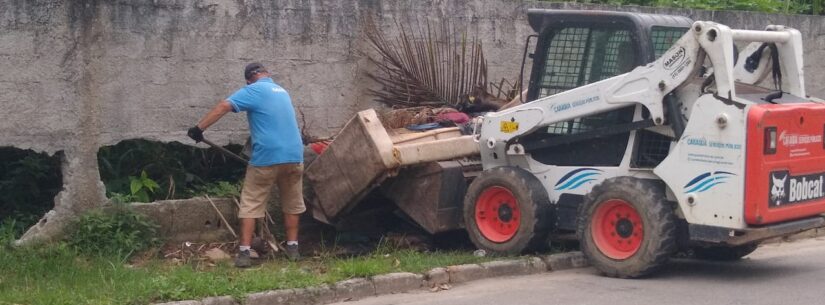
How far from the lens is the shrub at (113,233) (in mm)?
9062

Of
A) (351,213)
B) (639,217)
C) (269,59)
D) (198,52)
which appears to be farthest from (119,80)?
(639,217)

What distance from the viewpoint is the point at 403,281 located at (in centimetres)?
838

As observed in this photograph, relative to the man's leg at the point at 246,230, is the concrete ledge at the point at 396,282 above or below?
below

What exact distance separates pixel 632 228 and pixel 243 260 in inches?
122

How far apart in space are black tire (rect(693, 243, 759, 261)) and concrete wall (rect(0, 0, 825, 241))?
347 cm

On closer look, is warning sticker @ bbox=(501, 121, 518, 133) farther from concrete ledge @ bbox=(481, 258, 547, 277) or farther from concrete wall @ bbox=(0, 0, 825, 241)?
concrete wall @ bbox=(0, 0, 825, 241)

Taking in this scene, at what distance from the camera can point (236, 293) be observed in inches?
302

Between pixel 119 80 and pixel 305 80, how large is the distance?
1.84 metres

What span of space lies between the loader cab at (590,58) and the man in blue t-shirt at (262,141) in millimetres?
2032

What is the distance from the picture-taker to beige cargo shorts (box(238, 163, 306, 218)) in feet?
30.6

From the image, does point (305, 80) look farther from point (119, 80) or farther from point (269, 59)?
point (119, 80)

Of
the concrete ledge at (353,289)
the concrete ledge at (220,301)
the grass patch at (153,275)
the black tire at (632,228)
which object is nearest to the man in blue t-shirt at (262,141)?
the grass patch at (153,275)

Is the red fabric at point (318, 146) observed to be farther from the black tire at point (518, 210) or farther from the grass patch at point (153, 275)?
the black tire at point (518, 210)

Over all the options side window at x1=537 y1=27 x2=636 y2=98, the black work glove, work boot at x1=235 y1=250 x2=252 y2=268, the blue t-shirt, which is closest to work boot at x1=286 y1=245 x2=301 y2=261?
work boot at x1=235 y1=250 x2=252 y2=268
